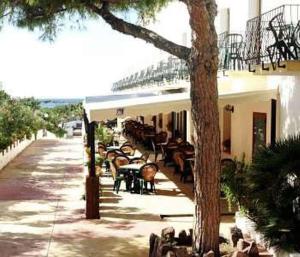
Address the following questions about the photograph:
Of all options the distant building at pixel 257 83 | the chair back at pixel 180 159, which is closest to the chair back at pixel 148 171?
the distant building at pixel 257 83

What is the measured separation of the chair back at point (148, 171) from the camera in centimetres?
1745

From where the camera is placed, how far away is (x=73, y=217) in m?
14.4

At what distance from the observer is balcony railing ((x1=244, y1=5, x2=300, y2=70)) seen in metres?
12.1

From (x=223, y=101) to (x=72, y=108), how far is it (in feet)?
139

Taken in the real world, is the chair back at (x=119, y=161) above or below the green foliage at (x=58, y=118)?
below

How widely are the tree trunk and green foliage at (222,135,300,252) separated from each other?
26.4 inches

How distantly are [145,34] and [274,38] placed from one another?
351 centimetres

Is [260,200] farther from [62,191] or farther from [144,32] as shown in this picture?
[62,191]

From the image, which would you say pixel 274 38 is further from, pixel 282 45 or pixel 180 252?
pixel 180 252

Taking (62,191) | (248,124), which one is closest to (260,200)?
(62,191)

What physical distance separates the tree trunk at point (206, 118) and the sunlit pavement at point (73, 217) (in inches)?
64.2

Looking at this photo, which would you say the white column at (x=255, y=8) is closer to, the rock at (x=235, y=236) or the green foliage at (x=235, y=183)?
the green foliage at (x=235, y=183)

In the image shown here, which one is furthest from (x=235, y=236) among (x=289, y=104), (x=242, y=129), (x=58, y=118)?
(x=58, y=118)

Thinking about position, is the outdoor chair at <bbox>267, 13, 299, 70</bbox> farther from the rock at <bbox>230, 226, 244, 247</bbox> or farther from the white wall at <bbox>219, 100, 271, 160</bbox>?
the white wall at <bbox>219, 100, 271, 160</bbox>
